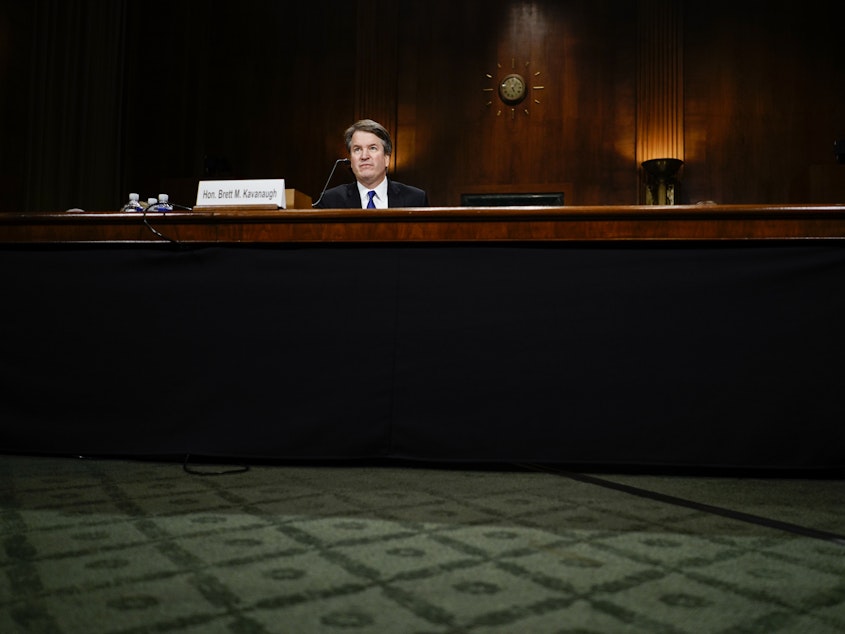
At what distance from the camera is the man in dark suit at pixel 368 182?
3.38m

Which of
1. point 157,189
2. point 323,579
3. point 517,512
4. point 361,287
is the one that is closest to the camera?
point 323,579

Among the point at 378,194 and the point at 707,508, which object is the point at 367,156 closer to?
the point at 378,194

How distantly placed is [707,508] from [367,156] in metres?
2.33

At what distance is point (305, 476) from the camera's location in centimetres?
207

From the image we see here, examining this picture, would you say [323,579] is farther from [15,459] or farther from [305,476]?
[15,459]

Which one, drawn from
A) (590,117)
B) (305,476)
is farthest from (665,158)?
(305,476)

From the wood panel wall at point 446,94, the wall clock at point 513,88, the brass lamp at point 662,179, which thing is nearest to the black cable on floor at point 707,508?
the brass lamp at point 662,179

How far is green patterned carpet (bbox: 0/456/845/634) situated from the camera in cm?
100

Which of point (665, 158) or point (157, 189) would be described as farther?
point (157, 189)

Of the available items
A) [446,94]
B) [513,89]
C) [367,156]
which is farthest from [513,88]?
[367,156]

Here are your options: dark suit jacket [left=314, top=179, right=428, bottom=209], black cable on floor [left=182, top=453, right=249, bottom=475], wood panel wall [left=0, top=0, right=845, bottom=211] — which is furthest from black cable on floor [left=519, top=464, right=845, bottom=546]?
wood panel wall [left=0, top=0, right=845, bottom=211]

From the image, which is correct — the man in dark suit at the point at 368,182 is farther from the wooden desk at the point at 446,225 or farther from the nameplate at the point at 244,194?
the wooden desk at the point at 446,225

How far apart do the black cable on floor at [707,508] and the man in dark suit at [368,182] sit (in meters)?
1.66

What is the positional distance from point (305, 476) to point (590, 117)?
5051mm
